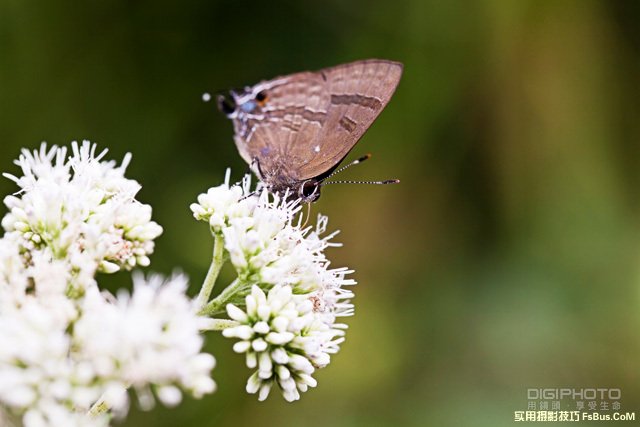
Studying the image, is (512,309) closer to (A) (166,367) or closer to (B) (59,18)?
(A) (166,367)

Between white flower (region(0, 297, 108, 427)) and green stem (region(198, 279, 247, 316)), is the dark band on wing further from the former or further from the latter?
white flower (region(0, 297, 108, 427))

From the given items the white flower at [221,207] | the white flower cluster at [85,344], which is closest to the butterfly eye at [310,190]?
the white flower at [221,207]

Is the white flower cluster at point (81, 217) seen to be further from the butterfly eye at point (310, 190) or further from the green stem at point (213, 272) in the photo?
the butterfly eye at point (310, 190)

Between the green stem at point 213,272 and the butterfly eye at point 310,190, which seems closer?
the green stem at point 213,272

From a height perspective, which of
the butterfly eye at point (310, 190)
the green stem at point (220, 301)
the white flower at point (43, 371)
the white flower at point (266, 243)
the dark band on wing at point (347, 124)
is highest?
the dark band on wing at point (347, 124)

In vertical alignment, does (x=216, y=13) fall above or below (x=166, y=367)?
above

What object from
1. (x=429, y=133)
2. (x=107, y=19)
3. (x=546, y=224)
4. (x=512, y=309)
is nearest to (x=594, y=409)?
(x=512, y=309)
